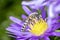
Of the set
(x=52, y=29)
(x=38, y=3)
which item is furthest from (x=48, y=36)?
(x=38, y=3)

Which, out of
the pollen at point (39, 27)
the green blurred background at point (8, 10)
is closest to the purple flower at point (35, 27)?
the pollen at point (39, 27)

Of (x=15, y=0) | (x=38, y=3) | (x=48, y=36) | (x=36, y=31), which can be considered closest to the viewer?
(x=38, y=3)

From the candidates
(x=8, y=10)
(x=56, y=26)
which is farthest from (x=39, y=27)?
(x=8, y=10)

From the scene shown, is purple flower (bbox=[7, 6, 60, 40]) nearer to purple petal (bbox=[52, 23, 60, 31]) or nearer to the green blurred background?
purple petal (bbox=[52, 23, 60, 31])

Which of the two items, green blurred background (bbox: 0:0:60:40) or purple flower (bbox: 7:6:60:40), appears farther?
green blurred background (bbox: 0:0:60:40)

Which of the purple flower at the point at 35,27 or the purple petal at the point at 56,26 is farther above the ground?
the purple flower at the point at 35,27

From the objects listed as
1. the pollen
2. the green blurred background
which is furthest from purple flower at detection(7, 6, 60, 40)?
the green blurred background

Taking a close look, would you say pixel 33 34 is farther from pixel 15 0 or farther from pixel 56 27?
pixel 15 0

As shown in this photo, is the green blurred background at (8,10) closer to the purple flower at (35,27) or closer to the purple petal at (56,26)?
the purple flower at (35,27)

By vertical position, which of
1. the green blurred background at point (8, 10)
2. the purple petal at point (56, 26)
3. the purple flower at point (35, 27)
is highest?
the green blurred background at point (8, 10)
